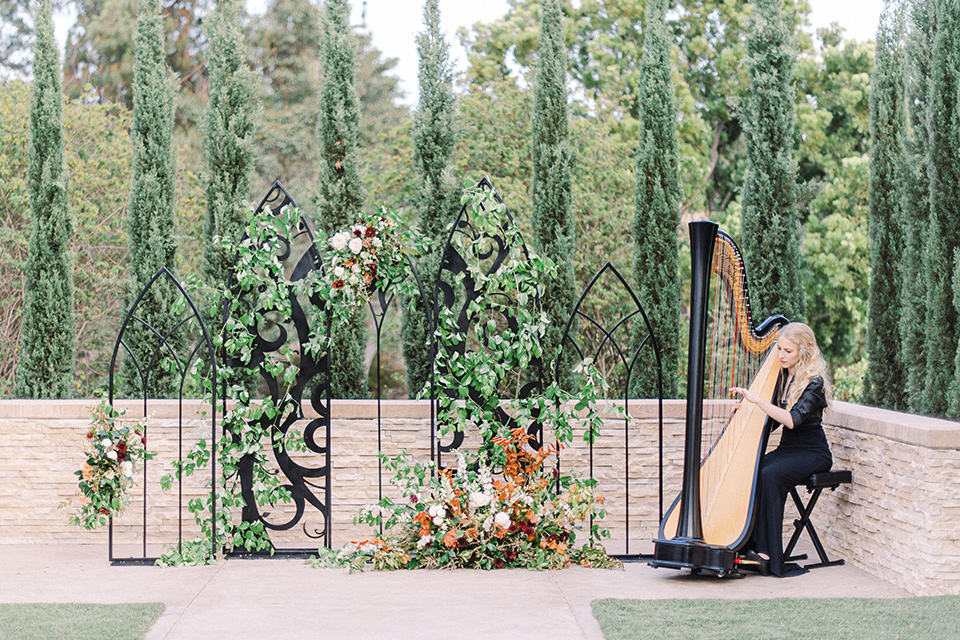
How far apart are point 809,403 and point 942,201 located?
9.46ft

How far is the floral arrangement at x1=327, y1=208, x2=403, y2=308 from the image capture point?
5.26 meters

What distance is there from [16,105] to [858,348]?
40.1 ft

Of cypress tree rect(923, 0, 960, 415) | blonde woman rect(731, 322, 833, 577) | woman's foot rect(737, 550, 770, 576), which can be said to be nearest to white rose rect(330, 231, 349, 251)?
blonde woman rect(731, 322, 833, 577)

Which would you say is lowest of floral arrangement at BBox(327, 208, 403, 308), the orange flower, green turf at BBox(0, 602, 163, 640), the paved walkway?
the paved walkway

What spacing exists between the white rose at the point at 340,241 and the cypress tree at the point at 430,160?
2444mm

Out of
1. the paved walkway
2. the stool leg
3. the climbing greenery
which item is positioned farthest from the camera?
the climbing greenery

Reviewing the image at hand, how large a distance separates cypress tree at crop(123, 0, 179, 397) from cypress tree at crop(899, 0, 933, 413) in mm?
6050

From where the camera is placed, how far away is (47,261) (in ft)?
26.0

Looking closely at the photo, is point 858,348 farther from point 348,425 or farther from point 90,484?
point 90,484

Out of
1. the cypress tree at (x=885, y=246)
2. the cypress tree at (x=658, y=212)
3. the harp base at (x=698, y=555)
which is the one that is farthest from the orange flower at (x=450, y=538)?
the cypress tree at (x=885, y=246)

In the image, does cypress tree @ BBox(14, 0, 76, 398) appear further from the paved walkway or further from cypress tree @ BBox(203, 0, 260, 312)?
the paved walkway

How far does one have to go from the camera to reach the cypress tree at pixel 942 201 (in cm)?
649

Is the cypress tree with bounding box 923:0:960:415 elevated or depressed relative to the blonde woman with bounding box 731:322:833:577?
elevated

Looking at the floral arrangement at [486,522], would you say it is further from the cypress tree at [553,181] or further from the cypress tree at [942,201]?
the cypress tree at [942,201]
